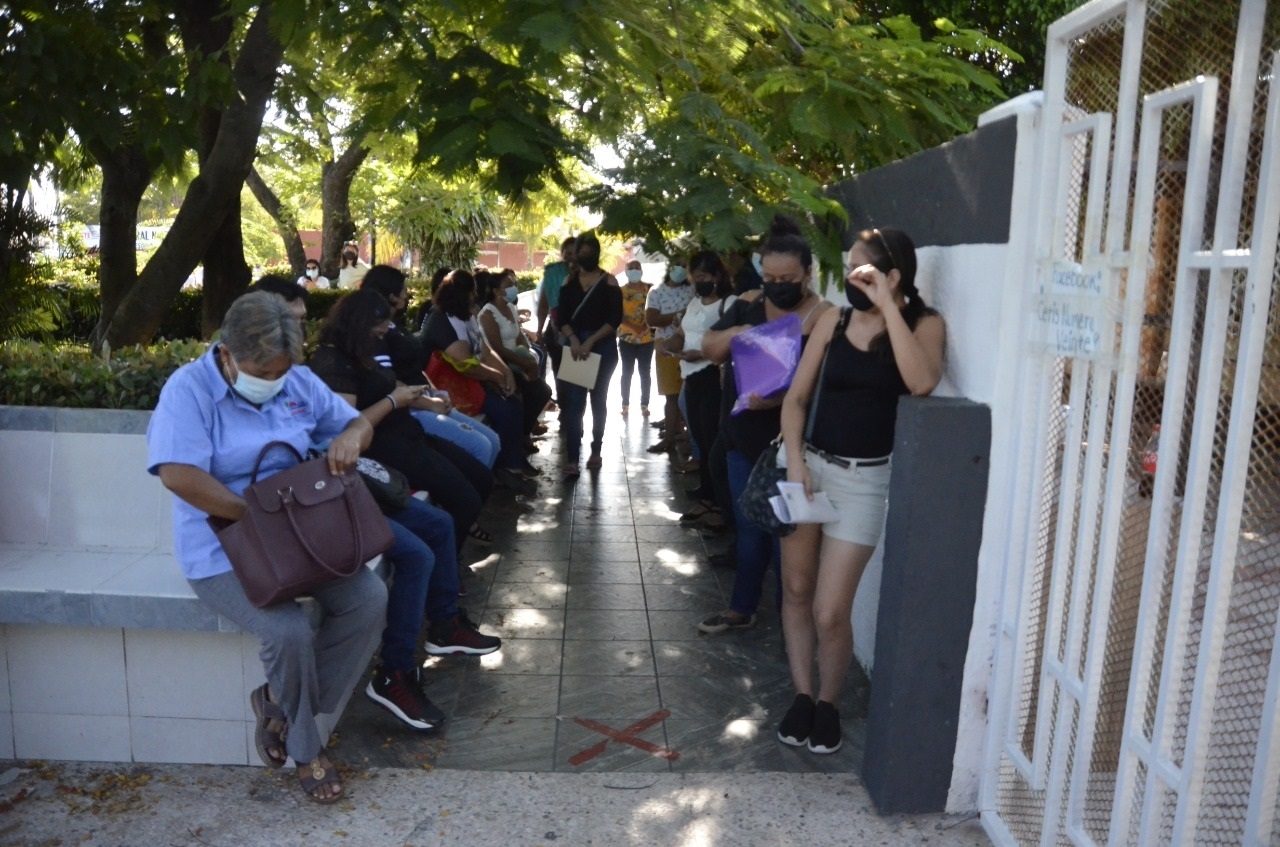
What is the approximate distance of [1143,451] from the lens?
3.04 m

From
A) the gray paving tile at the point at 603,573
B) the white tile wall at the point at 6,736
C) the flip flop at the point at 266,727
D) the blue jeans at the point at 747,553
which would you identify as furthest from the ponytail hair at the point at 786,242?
the white tile wall at the point at 6,736

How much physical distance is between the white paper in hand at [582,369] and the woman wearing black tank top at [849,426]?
15.6ft

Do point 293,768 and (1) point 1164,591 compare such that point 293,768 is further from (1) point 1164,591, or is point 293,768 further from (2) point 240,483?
(1) point 1164,591

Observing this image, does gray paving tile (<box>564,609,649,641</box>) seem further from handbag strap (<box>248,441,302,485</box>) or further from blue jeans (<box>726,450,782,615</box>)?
handbag strap (<box>248,441,302,485</box>)

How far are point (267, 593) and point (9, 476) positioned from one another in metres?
1.61

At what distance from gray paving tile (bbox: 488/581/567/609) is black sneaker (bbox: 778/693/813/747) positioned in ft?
5.89

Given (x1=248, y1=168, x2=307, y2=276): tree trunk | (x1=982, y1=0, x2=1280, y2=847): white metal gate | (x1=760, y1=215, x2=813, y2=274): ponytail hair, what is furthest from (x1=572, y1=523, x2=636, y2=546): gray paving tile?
(x1=248, y1=168, x2=307, y2=276): tree trunk

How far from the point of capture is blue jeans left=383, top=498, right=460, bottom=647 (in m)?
4.61

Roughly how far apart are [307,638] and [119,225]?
6.58 m

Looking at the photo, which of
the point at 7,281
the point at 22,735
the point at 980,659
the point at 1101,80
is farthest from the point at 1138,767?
the point at 7,281

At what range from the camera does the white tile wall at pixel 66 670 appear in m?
4.18

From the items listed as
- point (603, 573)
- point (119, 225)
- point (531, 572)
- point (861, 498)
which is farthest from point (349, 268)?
point (861, 498)

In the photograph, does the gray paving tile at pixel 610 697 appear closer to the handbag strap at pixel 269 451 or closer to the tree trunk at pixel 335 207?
the handbag strap at pixel 269 451

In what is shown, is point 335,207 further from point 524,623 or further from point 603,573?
point 524,623
